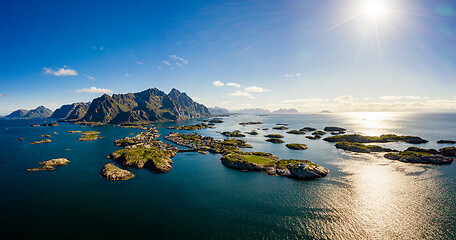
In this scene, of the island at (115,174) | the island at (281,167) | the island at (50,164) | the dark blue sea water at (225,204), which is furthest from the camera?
the island at (50,164)

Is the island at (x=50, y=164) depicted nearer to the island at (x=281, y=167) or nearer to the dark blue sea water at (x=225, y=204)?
the dark blue sea water at (x=225, y=204)

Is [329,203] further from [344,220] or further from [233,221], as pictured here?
[233,221]

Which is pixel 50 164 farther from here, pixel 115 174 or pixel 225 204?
pixel 225 204

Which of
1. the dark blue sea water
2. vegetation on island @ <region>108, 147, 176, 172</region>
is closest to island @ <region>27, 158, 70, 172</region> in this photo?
the dark blue sea water

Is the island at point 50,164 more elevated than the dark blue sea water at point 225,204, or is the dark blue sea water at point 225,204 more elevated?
the island at point 50,164

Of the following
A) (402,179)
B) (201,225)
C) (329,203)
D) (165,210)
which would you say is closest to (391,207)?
(329,203)

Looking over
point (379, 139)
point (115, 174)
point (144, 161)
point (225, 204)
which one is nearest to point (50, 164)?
point (115, 174)

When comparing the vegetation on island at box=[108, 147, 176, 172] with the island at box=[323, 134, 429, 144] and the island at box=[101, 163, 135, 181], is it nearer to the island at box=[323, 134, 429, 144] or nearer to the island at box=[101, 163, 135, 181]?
the island at box=[101, 163, 135, 181]

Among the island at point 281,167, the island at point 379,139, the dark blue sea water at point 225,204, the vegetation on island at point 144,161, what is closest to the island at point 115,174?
the dark blue sea water at point 225,204

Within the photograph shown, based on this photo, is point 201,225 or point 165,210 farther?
point 165,210
